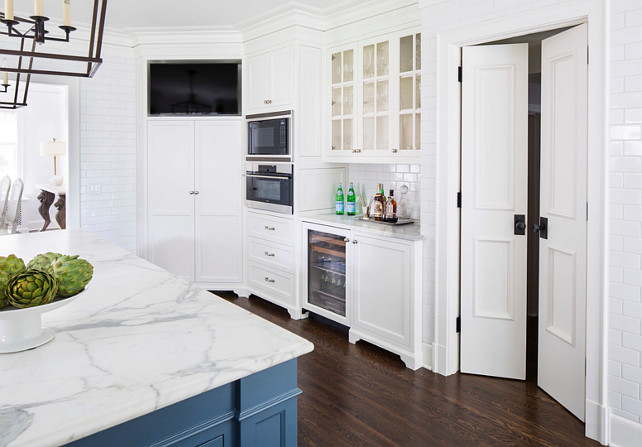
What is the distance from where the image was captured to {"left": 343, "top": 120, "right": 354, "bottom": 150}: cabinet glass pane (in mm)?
4258

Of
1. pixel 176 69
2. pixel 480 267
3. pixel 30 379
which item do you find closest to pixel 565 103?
pixel 480 267

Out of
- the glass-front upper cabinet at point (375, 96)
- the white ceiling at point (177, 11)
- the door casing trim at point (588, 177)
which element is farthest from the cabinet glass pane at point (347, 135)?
the door casing trim at point (588, 177)

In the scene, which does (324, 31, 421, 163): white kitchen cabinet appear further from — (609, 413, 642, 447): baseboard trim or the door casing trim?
(609, 413, 642, 447): baseboard trim

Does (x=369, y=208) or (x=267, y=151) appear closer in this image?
(x=369, y=208)

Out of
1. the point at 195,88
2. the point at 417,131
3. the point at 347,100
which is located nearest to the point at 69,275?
the point at 417,131

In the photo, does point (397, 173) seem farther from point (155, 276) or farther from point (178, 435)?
point (178, 435)

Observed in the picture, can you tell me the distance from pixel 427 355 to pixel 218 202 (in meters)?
2.73

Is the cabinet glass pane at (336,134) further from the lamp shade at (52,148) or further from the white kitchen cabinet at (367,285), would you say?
the lamp shade at (52,148)

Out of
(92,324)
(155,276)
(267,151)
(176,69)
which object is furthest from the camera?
(176,69)

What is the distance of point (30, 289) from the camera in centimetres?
123

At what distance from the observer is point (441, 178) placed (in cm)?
323

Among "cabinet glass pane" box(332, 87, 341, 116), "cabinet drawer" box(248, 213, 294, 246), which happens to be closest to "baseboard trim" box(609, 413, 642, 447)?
"cabinet drawer" box(248, 213, 294, 246)

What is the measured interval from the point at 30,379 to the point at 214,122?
4.14m

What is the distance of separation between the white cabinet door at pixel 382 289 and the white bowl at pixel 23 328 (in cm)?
239
